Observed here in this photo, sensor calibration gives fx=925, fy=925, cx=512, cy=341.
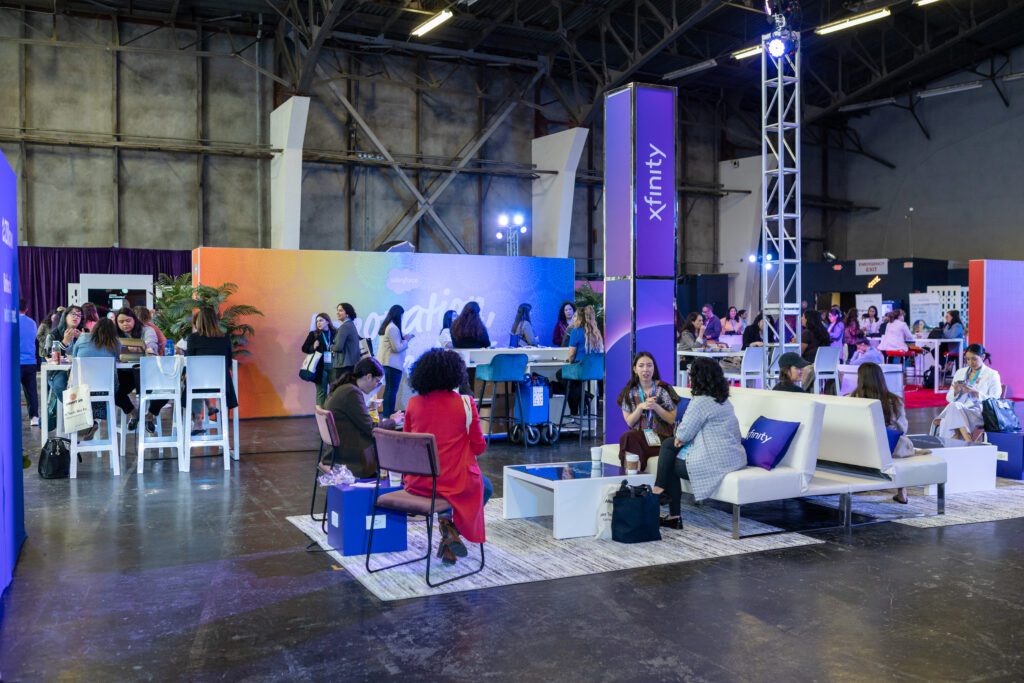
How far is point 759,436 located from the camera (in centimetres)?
561

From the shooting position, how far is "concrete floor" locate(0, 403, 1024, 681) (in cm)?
344

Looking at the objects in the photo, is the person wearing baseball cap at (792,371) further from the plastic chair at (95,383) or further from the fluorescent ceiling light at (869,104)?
the fluorescent ceiling light at (869,104)

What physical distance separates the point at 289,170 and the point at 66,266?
152 inches

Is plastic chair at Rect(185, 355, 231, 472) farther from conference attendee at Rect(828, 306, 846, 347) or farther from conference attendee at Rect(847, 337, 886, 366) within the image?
conference attendee at Rect(828, 306, 846, 347)

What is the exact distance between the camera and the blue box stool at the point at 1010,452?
23.7ft

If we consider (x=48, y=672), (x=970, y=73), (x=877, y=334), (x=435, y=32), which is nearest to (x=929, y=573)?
(x=48, y=672)

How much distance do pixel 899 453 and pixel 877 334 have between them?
11.7 metres

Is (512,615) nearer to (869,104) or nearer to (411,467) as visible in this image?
(411,467)

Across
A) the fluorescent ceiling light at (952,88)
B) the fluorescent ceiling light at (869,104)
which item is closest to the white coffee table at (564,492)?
the fluorescent ceiling light at (952,88)

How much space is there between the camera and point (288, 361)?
1141 centimetres

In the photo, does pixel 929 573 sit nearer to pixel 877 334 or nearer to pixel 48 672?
pixel 48 672

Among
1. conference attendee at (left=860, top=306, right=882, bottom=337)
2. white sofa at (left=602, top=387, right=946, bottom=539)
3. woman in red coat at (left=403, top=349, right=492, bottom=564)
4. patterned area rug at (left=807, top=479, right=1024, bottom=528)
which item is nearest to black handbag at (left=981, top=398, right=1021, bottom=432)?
patterned area rug at (left=807, top=479, right=1024, bottom=528)

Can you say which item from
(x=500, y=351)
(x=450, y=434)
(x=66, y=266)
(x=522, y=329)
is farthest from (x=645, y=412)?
(x=66, y=266)

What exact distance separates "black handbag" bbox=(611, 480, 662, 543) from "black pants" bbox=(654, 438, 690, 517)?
0.98 ft
